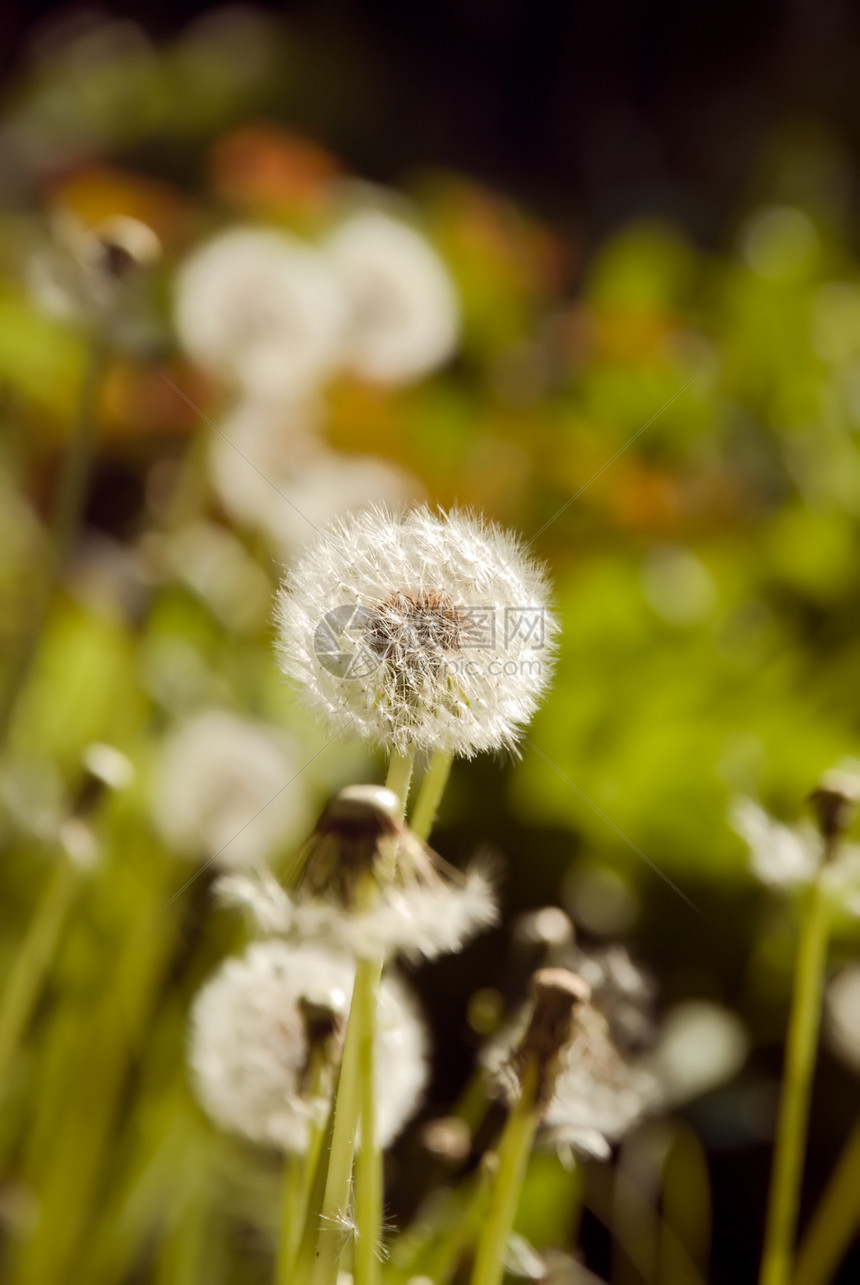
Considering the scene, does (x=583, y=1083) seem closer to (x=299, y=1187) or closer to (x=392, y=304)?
(x=299, y=1187)

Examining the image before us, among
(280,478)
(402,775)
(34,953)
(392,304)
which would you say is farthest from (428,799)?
(392,304)

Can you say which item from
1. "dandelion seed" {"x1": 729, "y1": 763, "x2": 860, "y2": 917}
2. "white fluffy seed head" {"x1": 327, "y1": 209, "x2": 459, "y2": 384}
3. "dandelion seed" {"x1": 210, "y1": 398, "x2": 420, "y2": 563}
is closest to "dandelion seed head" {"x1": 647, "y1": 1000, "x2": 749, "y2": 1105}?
"dandelion seed" {"x1": 729, "y1": 763, "x2": 860, "y2": 917}

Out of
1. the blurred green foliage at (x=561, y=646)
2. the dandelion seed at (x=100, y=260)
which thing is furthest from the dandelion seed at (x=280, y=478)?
the dandelion seed at (x=100, y=260)

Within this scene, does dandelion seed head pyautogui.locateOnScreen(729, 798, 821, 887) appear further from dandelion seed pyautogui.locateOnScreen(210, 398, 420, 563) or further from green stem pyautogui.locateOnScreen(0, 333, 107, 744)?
dandelion seed pyautogui.locateOnScreen(210, 398, 420, 563)

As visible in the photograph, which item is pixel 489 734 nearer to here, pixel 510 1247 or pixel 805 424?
pixel 510 1247

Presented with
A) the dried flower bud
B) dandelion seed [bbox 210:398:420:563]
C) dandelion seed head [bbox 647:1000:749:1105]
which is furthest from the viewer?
dandelion seed [bbox 210:398:420:563]

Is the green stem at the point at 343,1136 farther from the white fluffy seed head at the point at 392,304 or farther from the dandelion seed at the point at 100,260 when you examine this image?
the white fluffy seed head at the point at 392,304
